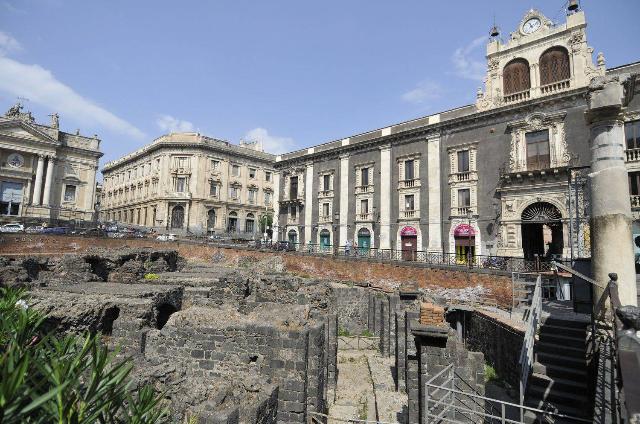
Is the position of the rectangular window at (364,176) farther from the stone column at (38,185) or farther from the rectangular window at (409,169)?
the stone column at (38,185)

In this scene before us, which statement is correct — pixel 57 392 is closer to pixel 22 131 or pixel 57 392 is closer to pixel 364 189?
pixel 364 189

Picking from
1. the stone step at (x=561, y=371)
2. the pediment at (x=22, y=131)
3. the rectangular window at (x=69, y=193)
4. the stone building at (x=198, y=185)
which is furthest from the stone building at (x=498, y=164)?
the pediment at (x=22, y=131)

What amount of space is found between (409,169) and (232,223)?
32.6 metres

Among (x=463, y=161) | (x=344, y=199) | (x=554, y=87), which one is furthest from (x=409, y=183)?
(x=554, y=87)

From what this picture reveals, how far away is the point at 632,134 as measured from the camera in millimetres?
19812

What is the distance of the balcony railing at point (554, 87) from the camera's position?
22.2 m

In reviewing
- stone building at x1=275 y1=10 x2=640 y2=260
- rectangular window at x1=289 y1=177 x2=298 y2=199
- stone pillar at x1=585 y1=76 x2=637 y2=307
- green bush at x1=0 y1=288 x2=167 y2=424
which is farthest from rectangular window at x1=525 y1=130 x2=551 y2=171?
green bush at x1=0 y1=288 x2=167 y2=424

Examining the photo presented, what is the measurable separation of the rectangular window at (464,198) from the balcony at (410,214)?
3.45 meters

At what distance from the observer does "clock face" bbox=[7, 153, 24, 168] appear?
40.9 m

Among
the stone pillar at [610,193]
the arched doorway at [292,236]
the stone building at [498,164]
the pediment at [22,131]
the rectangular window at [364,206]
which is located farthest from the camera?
the pediment at [22,131]

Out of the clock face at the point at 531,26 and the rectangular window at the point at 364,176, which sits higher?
the clock face at the point at 531,26

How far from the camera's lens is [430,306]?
21.5 feet

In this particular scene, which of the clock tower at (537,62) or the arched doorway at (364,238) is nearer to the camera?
the clock tower at (537,62)

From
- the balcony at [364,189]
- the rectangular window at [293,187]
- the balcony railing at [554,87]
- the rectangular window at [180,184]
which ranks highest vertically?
the balcony railing at [554,87]
